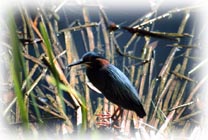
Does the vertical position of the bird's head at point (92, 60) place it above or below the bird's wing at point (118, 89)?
above

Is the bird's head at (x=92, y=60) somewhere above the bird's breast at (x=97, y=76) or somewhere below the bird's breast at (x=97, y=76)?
above

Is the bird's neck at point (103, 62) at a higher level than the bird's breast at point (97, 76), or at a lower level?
higher

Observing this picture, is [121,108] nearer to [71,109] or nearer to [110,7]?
[71,109]

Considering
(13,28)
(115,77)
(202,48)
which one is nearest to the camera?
(13,28)

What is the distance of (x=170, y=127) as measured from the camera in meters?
0.74

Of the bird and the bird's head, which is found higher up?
the bird's head

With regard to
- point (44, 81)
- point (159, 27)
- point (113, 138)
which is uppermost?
point (159, 27)

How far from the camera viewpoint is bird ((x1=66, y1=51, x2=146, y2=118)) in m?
0.69

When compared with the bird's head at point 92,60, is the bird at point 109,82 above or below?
below

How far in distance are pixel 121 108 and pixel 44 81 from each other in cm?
19

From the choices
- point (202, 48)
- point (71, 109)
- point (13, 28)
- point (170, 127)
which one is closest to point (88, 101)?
point (71, 109)

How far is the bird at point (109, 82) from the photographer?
0.69m

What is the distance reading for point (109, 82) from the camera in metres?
0.70

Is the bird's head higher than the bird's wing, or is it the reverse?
the bird's head
